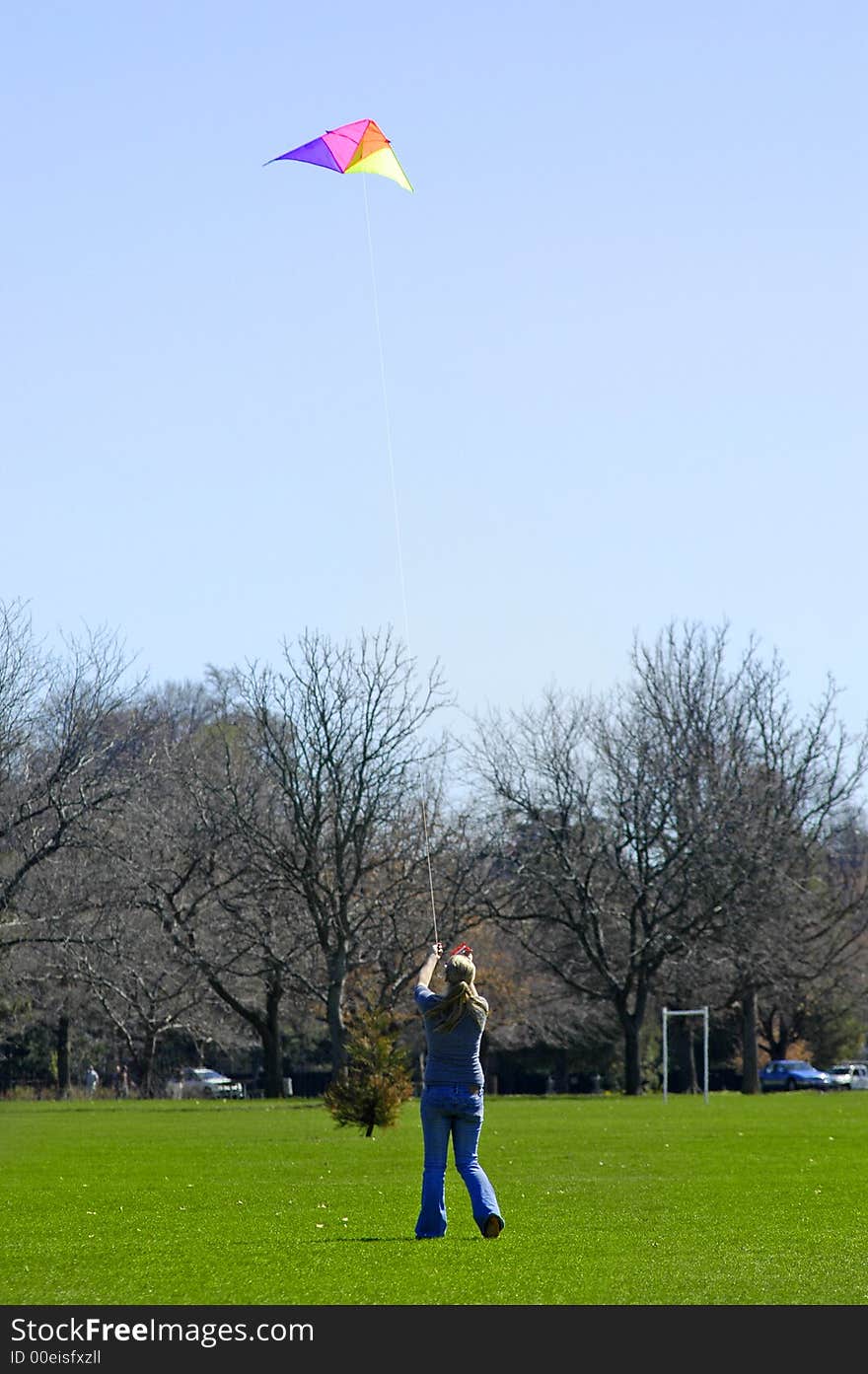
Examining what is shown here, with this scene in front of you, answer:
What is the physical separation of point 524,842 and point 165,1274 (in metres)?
47.1

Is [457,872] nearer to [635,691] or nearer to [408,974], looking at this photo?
[408,974]

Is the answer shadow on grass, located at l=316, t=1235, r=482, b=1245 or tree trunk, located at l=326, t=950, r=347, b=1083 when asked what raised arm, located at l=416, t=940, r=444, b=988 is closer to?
shadow on grass, located at l=316, t=1235, r=482, b=1245

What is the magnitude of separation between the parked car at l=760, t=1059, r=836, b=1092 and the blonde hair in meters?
59.8

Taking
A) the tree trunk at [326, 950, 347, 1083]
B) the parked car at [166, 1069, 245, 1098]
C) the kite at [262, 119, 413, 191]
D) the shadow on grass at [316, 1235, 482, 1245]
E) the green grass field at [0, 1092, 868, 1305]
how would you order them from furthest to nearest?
the parked car at [166, 1069, 245, 1098] → the tree trunk at [326, 950, 347, 1083] → the kite at [262, 119, 413, 191] → the shadow on grass at [316, 1235, 482, 1245] → the green grass field at [0, 1092, 868, 1305]

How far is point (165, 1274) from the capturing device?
458 inches

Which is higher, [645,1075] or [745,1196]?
[645,1075]

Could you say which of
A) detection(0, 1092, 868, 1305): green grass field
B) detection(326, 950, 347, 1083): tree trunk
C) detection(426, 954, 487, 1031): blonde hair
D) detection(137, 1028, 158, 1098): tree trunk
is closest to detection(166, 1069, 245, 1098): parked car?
detection(137, 1028, 158, 1098): tree trunk

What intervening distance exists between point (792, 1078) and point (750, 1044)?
1173 centimetres

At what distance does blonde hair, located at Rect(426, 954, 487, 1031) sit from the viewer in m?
13.2

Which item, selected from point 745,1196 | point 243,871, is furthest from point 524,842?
point 745,1196

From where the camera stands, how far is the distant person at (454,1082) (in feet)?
43.4

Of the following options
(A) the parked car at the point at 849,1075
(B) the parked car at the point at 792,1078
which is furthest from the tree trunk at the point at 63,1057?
(A) the parked car at the point at 849,1075

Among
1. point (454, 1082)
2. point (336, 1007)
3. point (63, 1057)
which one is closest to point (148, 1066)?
point (63, 1057)

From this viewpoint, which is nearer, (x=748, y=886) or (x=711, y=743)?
(x=748, y=886)
